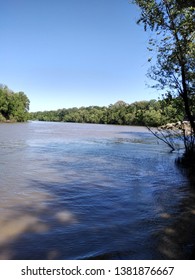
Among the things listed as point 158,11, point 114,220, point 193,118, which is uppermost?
point 158,11

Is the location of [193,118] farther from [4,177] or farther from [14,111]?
[14,111]

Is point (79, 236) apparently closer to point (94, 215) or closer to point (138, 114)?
point (94, 215)

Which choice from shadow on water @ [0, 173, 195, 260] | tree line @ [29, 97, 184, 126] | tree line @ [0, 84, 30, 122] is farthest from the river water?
tree line @ [0, 84, 30, 122]

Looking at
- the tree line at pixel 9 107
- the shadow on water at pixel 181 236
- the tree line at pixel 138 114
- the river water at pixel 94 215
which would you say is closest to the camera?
the shadow on water at pixel 181 236

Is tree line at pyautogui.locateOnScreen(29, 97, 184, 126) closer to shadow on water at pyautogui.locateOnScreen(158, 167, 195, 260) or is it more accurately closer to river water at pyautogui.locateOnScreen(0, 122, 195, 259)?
river water at pyautogui.locateOnScreen(0, 122, 195, 259)

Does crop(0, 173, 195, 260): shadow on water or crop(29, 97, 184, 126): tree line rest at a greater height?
crop(29, 97, 184, 126): tree line

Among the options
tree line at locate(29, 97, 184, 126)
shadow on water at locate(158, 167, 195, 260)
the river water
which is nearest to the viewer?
shadow on water at locate(158, 167, 195, 260)

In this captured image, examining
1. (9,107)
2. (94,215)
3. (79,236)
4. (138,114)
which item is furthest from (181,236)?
(9,107)

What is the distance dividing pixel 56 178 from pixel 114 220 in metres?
5.17

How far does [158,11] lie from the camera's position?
13.8 m

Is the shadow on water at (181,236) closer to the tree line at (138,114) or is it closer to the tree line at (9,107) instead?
the tree line at (138,114)

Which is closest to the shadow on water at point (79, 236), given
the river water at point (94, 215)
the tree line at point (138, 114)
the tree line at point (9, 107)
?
the river water at point (94, 215)
